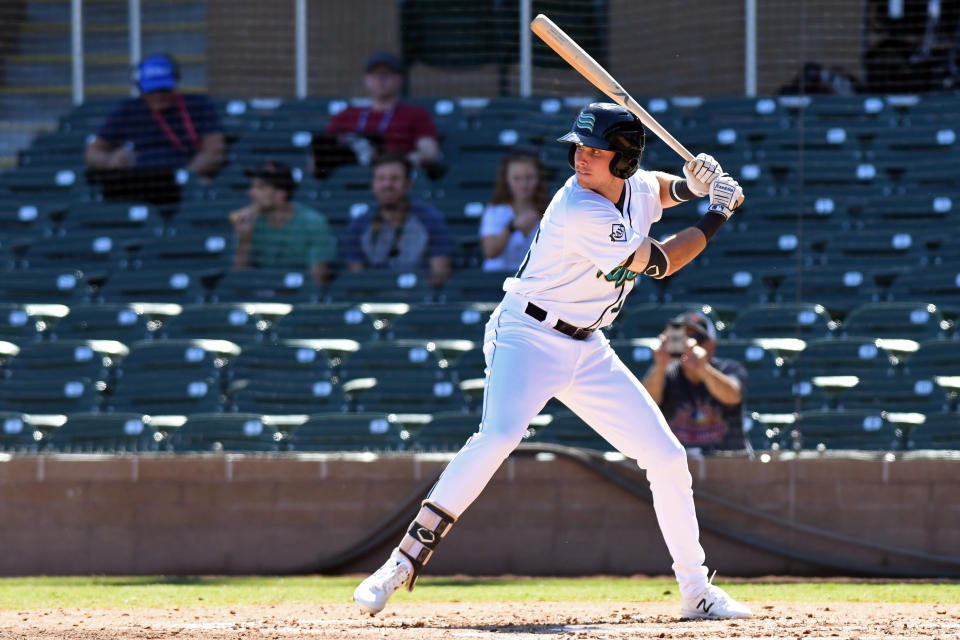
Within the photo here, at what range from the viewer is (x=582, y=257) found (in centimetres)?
461

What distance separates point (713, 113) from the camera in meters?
9.59

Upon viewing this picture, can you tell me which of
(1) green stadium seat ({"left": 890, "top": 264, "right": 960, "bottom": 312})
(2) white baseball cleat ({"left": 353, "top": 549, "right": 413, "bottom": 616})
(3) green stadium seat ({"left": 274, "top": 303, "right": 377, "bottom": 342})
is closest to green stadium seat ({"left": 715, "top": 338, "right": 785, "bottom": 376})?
(1) green stadium seat ({"left": 890, "top": 264, "right": 960, "bottom": 312})

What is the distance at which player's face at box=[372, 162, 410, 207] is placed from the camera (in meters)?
8.46

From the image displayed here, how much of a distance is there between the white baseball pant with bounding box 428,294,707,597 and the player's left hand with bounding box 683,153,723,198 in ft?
2.00

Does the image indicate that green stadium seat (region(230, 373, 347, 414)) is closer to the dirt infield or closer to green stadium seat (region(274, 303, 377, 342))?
green stadium seat (region(274, 303, 377, 342))

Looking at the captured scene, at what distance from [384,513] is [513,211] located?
2.20 m

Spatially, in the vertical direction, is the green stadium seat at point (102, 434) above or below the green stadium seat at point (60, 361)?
below

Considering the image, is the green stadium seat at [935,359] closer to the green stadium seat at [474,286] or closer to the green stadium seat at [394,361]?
the green stadium seat at [474,286]

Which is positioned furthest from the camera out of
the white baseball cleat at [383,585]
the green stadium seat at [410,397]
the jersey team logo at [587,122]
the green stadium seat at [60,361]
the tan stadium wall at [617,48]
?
the tan stadium wall at [617,48]

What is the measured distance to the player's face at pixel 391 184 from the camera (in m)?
8.46

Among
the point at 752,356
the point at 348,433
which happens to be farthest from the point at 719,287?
the point at 348,433

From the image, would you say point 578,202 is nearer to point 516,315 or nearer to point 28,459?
point 516,315

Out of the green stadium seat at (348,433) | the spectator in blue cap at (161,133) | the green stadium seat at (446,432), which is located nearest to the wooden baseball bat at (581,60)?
the green stadium seat at (446,432)

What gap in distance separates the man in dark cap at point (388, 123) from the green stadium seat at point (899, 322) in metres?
2.97
